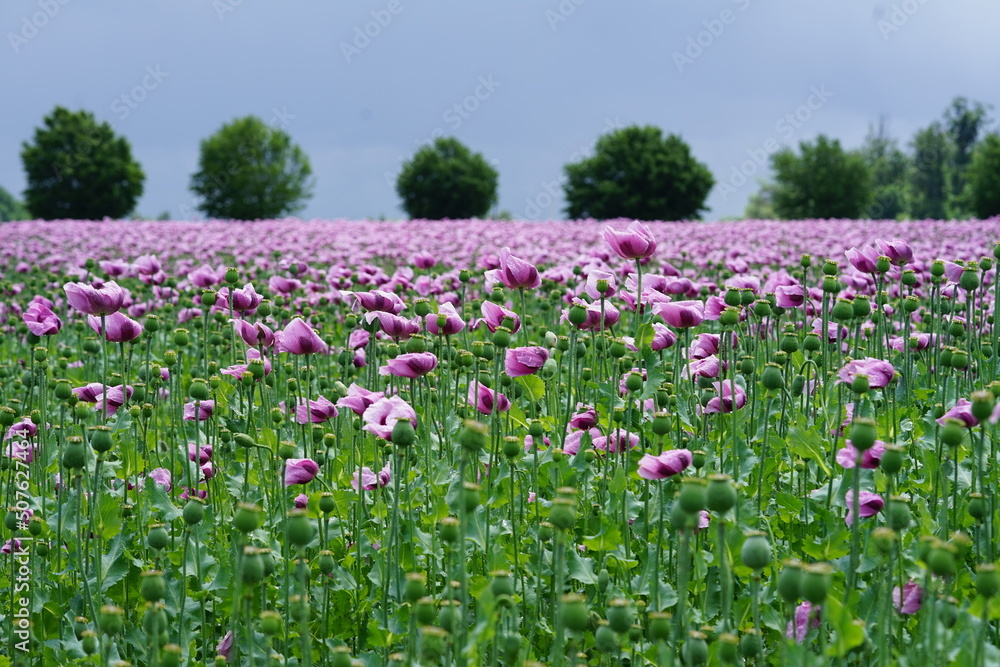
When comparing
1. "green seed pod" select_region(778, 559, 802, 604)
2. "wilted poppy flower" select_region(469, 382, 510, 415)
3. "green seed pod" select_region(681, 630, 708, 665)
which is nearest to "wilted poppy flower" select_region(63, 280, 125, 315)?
"wilted poppy flower" select_region(469, 382, 510, 415)

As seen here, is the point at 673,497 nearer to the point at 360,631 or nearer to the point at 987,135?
the point at 360,631

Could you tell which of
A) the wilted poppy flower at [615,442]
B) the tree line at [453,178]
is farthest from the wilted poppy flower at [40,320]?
the tree line at [453,178]

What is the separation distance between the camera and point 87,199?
52.8 m

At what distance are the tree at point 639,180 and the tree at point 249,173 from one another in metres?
21.8

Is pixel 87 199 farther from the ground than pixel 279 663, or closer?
farther from the ground

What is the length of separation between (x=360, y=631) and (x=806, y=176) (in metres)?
55.4

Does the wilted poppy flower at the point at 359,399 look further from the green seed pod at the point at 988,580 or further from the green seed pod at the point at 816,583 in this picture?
the green seed pod at the point at 988,580

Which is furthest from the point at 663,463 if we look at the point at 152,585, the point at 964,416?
the point at 152,585

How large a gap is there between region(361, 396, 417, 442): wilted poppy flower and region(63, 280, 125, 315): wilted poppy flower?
1197mm

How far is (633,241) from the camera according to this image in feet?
10.4

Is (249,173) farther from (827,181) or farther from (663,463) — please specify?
(663,463)

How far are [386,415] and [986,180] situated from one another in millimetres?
50276

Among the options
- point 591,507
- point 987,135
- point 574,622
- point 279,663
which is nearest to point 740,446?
point 591,507

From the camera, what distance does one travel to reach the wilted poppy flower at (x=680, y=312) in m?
3.15
